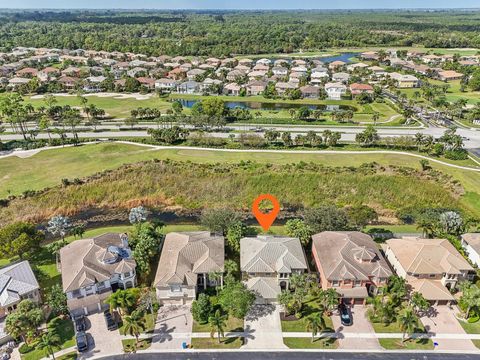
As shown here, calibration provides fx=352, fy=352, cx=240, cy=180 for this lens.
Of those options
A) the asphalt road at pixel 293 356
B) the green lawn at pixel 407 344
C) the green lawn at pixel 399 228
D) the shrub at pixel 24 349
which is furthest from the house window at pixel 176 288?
the green lawn at pixel 399 228

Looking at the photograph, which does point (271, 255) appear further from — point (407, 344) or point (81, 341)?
point (81, 341)

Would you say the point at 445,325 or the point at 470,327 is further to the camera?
the point at 445,325

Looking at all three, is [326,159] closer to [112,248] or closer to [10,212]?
[112,248]

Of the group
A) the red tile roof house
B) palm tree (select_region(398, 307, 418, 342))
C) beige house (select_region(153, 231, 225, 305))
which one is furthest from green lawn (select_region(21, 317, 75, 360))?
the red tile roof house

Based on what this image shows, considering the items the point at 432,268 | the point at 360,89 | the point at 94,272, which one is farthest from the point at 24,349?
the point at 360,89

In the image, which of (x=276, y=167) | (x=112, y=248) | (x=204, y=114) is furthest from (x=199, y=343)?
(x=204, y=114)

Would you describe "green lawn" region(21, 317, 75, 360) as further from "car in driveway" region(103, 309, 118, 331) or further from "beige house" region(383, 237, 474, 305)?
→ "beige house" region(383, 237, 474, 305)
